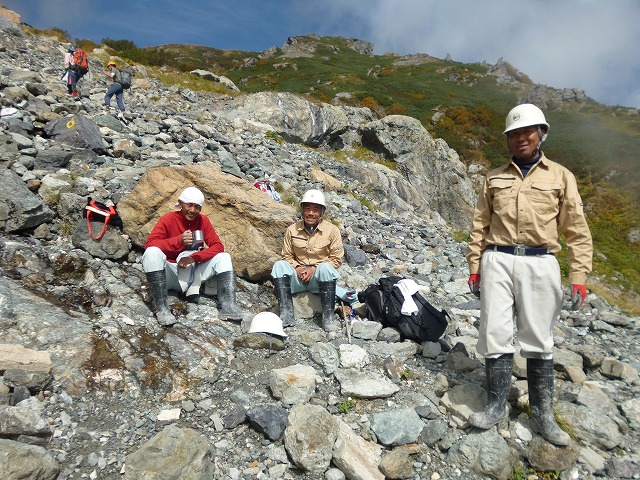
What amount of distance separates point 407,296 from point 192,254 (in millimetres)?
3082

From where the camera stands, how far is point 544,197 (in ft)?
11.2

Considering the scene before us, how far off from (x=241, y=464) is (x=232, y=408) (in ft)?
2.07

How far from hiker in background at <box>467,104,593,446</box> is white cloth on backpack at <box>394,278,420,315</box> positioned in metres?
1.76

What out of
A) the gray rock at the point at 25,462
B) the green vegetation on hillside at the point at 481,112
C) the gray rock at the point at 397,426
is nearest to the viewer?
the gray rock at the point at 25,462

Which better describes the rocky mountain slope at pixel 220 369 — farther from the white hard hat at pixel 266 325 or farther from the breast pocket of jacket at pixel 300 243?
the breast pocket of jacket at pixel 300 243

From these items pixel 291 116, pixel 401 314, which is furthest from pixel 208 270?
pixel 291 116

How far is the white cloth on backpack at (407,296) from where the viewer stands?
17.7ft

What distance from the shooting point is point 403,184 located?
20.0 m

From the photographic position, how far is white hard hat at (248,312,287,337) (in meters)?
4.91

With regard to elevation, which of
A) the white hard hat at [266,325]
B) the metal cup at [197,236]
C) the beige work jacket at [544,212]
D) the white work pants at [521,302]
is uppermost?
the beige work jacket at [544,212]

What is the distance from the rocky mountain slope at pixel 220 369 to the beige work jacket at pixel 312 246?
1.99 ft

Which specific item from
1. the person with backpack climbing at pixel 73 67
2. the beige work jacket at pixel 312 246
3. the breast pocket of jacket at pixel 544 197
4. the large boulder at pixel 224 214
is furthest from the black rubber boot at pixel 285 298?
the person with backpack climbing at pixel 73 67

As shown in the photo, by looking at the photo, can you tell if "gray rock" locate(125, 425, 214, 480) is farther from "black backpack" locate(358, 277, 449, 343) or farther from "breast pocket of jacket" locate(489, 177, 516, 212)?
"breast pocket of jacket" locate(489, 177, 516, 212)

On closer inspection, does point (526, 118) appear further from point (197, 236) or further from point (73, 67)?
point (73, 67)
